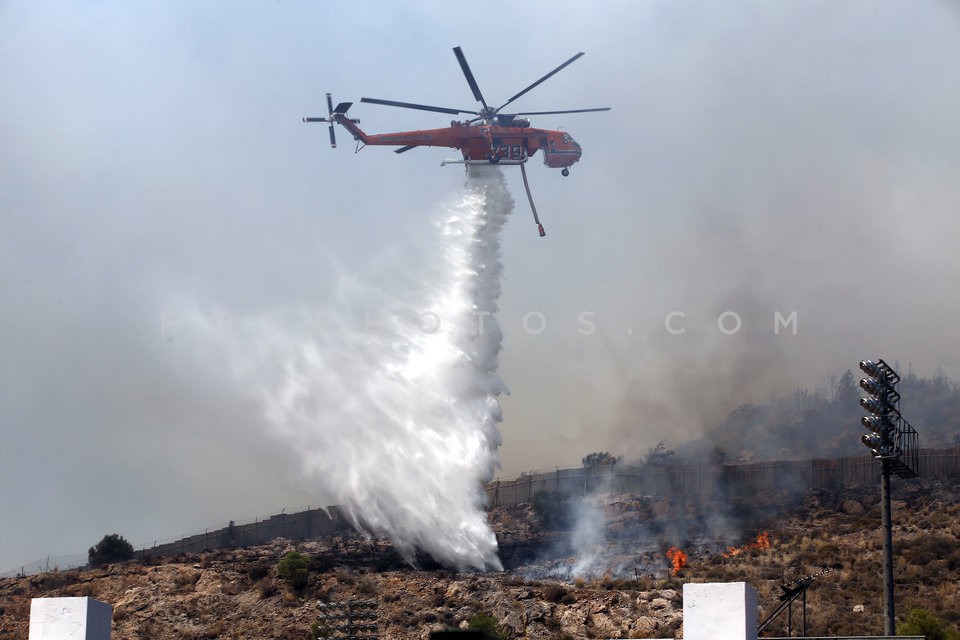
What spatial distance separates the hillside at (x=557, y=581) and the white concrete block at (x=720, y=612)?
5133 centimetres

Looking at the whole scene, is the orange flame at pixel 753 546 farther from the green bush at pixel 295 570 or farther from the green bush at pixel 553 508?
the green bush at pixel 295 570

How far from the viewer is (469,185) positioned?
92.2 m

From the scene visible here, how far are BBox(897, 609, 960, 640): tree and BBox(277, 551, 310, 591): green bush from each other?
3627 cm

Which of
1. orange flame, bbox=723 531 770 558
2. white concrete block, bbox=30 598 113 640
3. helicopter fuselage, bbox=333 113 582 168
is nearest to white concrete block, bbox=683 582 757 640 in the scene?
white concrete block, bbox=30 598 113 640

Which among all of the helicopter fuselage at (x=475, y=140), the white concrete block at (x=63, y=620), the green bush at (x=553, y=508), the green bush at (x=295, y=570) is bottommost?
the white concrete block at (x=63, y=620)

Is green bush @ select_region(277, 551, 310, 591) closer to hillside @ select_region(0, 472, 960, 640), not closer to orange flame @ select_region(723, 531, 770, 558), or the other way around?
hillside @ select_region(0, 472, 960, 640)

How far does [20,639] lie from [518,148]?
40294 millimetres

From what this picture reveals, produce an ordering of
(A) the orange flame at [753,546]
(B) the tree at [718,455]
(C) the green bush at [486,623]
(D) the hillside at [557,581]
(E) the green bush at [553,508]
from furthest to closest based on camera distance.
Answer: (B) the tree at [718,455]
(E) the green bush at [553,508]
(A) the orange flame at [753,546]
(D) the hillside at [557,581]
(C) the green bush at [486,623]

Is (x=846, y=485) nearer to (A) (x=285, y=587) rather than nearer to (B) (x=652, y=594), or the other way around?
(B) (x=652, y=594)

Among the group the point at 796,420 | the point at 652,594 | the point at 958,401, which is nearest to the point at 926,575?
the point at 652,594

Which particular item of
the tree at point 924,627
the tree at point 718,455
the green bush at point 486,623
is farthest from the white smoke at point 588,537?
the tree at point 924,627

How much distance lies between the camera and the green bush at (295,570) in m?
91.6

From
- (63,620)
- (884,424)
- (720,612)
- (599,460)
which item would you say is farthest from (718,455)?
(63,620)

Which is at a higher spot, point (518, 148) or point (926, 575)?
point (518, 148)
